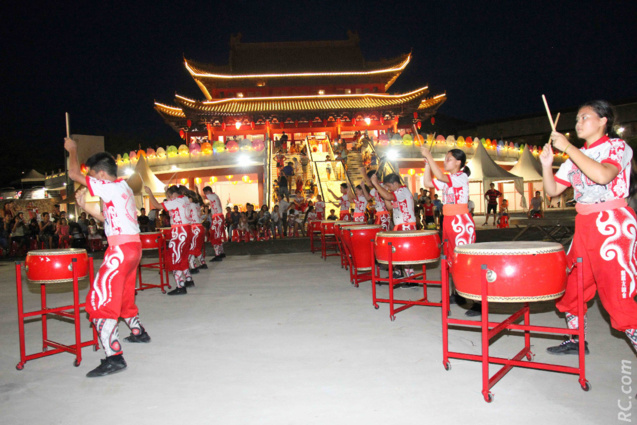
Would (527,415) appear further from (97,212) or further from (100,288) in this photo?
(97,212)

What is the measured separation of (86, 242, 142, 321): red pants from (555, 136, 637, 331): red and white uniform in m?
3.38

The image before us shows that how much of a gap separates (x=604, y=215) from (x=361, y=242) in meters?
3.61

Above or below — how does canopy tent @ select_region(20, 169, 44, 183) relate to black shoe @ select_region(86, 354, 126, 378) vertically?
above

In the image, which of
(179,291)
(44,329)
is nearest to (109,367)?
(44,329)

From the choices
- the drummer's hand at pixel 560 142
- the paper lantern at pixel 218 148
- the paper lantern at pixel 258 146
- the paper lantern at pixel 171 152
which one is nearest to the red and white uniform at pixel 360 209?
the drummer's hand at pixel 560 142

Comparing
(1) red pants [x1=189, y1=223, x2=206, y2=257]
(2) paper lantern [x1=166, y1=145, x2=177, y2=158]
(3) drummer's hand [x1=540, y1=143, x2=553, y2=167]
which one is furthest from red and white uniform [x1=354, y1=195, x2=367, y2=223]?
(2) paper lantern [x1=166, y1=145, x2=177, y2=158]

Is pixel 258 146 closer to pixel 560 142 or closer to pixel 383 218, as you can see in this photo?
pixel 383 218

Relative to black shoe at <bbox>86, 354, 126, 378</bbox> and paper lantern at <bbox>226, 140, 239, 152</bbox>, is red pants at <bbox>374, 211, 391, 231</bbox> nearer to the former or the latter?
black shoe at <bbox>86, 354, 126, 378</bbox>

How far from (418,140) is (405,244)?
20667 mm

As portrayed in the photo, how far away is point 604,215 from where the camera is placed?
3.18 m

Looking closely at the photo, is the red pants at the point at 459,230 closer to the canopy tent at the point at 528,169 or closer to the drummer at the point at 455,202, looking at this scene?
the drummer at the point at 455,202

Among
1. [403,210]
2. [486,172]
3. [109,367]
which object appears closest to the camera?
[109,367]

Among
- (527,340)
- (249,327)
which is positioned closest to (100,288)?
(249,327)

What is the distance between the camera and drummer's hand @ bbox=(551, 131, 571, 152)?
2859 mm
